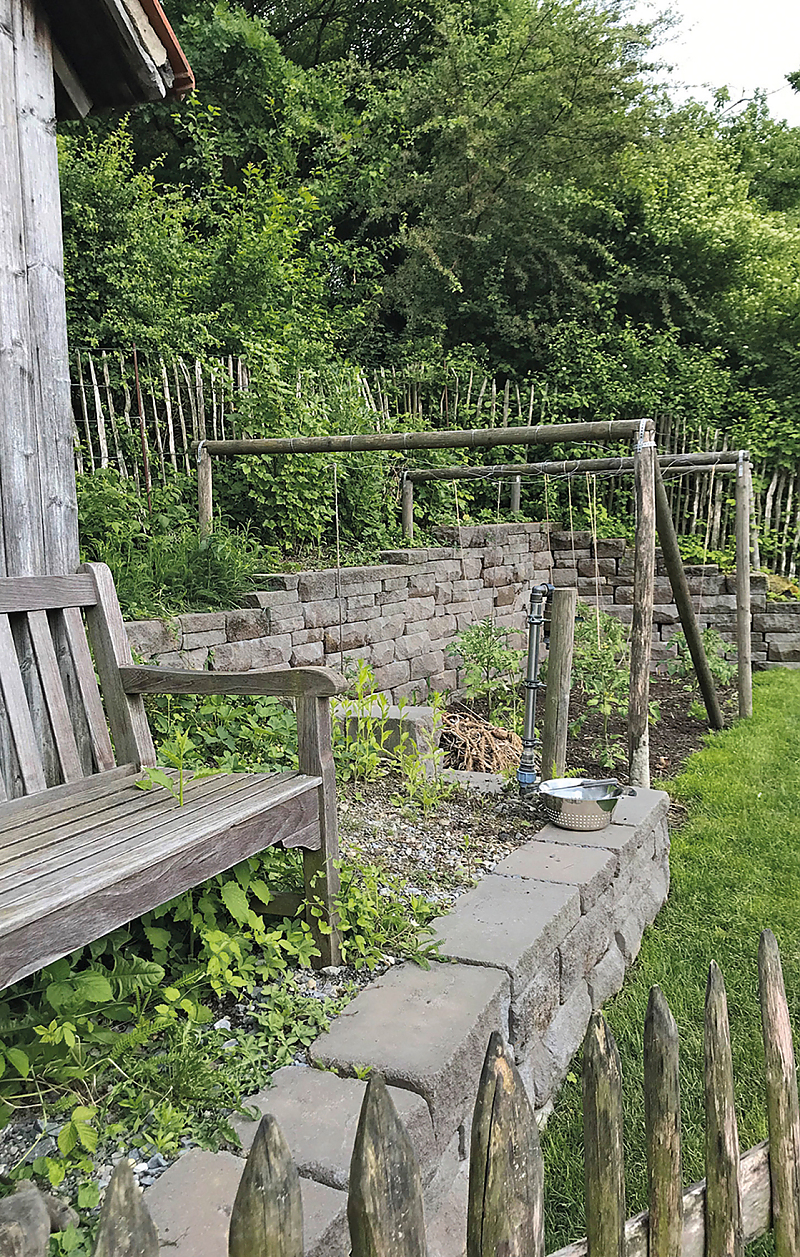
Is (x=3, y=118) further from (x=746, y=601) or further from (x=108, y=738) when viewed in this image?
(x=746, y=601)

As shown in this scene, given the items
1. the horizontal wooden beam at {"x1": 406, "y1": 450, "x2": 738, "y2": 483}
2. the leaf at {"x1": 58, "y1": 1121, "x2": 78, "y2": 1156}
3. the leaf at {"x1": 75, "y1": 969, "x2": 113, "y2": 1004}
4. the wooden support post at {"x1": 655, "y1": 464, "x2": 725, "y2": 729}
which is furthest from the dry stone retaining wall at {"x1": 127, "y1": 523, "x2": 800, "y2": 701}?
the leaf at {"x1": 58, "y1": 1121, "x2": 78, "y2": 1156}

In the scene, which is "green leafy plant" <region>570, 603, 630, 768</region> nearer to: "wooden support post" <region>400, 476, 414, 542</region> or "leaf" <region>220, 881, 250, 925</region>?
"wooden support post" <region>400, 476, 414, 542</region>

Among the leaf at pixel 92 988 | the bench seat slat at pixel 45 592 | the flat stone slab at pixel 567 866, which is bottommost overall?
the flat stone slab at pixel 567 866

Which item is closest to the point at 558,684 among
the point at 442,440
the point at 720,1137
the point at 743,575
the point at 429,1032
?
the point at 442,440

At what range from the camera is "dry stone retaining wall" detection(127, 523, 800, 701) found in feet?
14.3

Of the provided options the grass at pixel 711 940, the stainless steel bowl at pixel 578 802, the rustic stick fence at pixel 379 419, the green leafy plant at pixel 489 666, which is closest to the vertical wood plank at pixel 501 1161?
the grass at pixel 711 940

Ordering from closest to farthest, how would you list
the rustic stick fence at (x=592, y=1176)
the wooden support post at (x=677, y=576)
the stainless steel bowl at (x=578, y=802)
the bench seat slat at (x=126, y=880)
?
the rustic stick fence at (x=592, y=1176)
the bench seat slat at (x=126, y=880)
the stainless steel bowl at (x=578, y=802)
the wooden support post at (x=677, y=576)

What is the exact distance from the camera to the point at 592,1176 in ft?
4.04

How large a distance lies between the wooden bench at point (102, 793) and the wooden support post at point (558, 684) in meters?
1.77

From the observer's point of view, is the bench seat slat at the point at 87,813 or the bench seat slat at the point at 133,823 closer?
the bench seat slat at the point at 133,823

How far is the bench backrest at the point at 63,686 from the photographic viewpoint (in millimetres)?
2229

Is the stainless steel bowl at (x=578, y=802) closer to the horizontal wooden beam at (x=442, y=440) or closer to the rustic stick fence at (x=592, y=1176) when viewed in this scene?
the horizontal wooden beam at (x=442, y=440)

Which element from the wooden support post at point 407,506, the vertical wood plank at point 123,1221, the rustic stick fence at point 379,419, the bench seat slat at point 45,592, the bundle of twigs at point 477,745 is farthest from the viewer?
the wooden support post at point 407,506

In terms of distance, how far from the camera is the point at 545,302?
10.8 m
